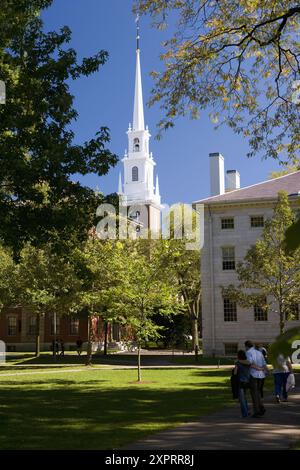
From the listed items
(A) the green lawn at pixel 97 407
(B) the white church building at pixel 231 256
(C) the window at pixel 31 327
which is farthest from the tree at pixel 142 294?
(C) the window at pixel 31 327

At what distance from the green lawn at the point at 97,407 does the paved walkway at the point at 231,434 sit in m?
0.58

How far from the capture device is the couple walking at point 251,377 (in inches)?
566

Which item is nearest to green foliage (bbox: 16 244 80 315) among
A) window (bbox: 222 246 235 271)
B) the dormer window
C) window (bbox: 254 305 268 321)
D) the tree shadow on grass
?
window (bbox: 222 246 235 271)

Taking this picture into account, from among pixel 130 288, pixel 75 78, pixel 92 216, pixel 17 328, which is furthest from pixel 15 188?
pixel 17 328

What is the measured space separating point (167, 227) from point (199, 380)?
1208 inches

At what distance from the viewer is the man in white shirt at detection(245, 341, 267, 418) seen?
14359 mm

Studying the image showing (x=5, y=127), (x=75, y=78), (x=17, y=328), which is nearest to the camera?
(x=5, y=127)

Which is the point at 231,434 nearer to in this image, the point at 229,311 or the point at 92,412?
the point at 92,412

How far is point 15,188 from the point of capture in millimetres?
17422

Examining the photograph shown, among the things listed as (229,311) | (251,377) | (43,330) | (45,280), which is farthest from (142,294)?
(43,330)

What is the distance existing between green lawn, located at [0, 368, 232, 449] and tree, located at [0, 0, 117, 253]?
5.28 meters

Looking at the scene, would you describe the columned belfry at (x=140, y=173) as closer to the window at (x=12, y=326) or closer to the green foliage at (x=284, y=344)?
the window at (x=12, y=326)

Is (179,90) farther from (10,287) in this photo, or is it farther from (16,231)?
(10,287)

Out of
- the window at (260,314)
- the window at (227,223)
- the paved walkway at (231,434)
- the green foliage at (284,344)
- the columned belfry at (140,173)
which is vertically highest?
the columned belfry at (140,173)
